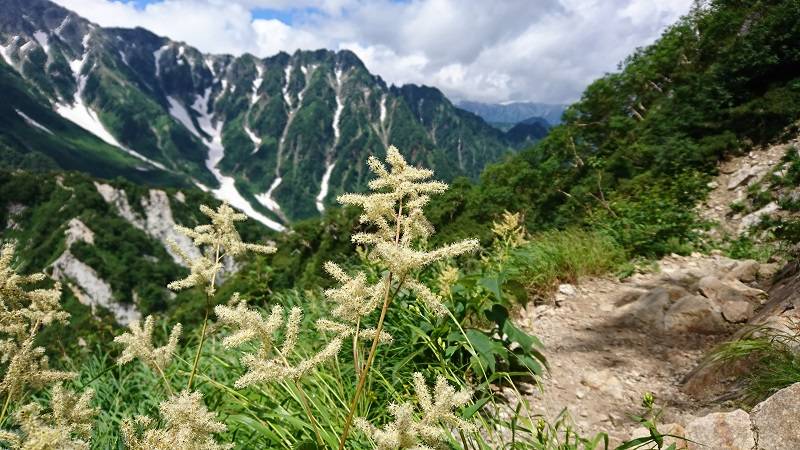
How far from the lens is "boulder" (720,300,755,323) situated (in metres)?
6.61

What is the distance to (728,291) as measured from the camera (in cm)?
727

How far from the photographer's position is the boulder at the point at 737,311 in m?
6.61

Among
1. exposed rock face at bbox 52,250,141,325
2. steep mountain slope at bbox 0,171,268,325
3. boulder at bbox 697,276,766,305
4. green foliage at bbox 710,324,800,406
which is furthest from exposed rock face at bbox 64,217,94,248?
green foliage at bbox 710,324,800,406

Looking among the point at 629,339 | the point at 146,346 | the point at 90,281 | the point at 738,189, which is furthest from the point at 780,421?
the point at 90,281

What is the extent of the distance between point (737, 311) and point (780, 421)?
4.01 m

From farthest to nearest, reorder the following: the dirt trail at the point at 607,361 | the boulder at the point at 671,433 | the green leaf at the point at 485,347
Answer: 1. the dirt trail at the point at 607,361
2. the green leaf at the point at 485,347
3. the boulder at the point at 671,433

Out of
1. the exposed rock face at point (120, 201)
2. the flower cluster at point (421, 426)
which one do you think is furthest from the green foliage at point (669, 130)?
the exposed rock face at point (120, 201)

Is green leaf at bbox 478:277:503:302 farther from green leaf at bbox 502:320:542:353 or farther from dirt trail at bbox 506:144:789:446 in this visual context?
dirt trail at bbox 506:144:789:446

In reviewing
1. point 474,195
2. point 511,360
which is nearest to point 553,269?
point 511,360

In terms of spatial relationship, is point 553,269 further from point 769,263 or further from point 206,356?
point 206,356

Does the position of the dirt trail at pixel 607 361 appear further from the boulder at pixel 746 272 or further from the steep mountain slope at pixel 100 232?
the steep mountain slope at pixel 100 232

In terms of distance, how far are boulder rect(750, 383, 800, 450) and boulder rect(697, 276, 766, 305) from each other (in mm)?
4181

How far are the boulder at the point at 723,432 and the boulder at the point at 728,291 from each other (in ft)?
13.9

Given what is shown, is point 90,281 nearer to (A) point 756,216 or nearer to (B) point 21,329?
(B) point 21,329
